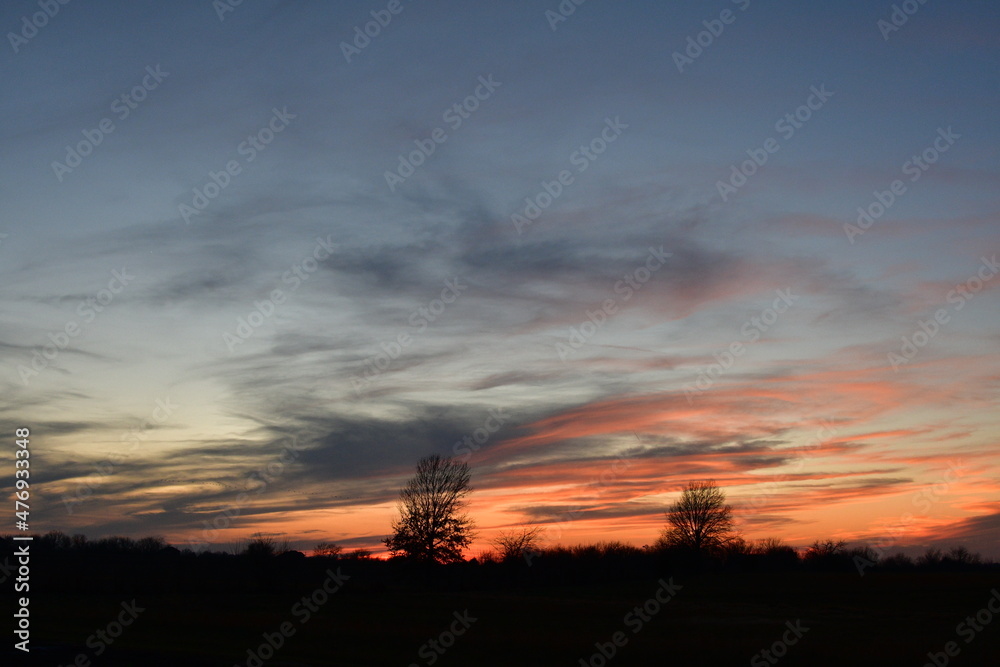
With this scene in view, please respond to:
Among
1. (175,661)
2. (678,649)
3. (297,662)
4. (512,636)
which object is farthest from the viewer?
(512,636)

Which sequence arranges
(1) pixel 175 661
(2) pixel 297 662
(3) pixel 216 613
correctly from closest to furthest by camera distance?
1. (1) pixel 175 661
2. (2) pixel 297 662
3. (3) pixel 216 613

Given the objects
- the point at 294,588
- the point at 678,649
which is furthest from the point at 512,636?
the point at 294,588

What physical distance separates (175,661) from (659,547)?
105554 millimetres

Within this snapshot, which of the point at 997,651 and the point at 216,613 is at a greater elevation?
the point at 216,613

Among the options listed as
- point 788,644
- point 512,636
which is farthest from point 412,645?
point 788,644

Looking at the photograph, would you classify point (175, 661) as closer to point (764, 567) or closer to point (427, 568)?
point (427, 568)

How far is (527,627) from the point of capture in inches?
1781

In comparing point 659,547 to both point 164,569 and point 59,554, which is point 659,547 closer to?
point 164,569

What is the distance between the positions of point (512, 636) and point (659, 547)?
88.3m

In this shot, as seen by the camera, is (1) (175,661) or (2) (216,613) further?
(2) (216,613)

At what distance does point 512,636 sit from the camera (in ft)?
130

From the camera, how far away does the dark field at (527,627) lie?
31625 millimetres

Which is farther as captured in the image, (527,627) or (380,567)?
(380,567)

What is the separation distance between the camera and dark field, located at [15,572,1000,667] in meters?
31.6
